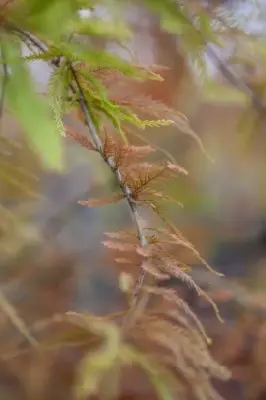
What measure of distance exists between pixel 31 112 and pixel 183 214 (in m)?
0.84

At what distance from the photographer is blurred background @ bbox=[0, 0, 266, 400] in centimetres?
66

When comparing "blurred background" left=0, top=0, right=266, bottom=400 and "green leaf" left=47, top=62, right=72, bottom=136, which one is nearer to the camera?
"green leaf" left=47, top=62, right=72, bottom=136

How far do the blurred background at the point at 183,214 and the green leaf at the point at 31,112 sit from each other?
0.29 ft

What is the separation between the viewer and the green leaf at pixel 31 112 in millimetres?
347

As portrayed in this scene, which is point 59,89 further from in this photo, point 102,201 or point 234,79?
point 234,79

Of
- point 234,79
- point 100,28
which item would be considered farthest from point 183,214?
point 100,28

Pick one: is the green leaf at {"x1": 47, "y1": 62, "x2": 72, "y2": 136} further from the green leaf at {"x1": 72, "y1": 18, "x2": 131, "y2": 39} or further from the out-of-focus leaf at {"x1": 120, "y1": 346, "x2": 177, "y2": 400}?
the out-of-focus leaf at {"x1": 120, "y1": 346, "x2": 177, "y2": 400}

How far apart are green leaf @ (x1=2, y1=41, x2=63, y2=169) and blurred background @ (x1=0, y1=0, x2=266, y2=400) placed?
9 centimetres

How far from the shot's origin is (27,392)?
66cm

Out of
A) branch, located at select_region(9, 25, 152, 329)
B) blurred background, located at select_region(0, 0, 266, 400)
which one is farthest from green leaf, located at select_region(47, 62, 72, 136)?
blurred background, located at select_region(0, 0, 266, 400)

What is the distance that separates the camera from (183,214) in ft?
3.86

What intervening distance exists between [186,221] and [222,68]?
607 mm

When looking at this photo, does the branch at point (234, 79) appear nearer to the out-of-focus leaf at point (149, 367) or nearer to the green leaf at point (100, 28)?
the green leaf at point (100, 28)

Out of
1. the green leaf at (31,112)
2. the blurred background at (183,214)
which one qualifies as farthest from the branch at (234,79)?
the green leaf at (31,112)
